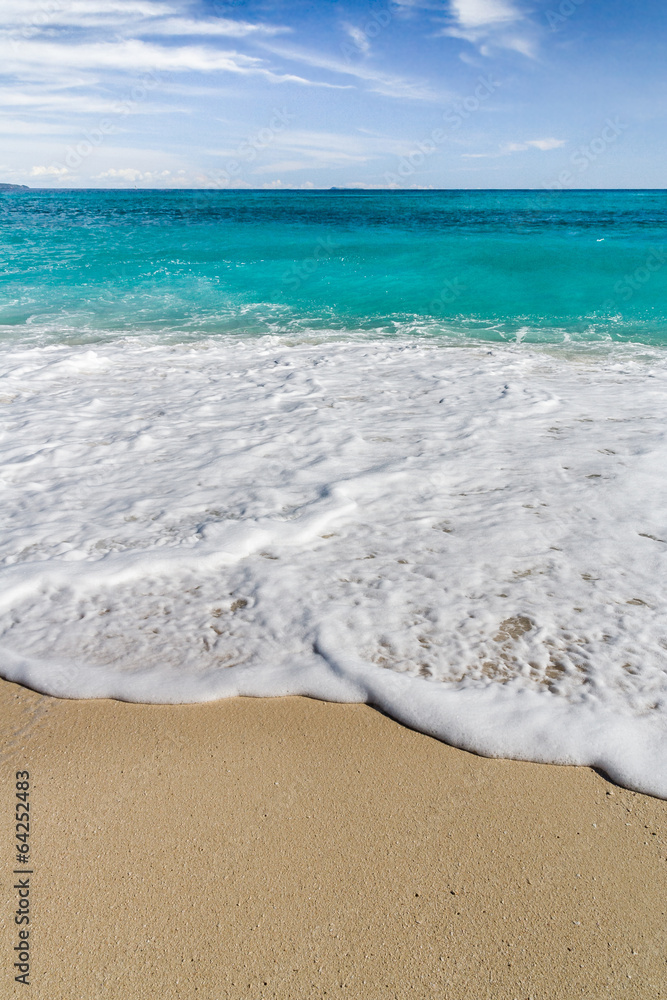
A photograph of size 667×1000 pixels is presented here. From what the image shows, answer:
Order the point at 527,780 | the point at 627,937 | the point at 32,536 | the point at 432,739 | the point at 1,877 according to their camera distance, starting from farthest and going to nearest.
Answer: the point at 32,536 → the point at 432,739 → the point at 527,780 → the point at 1,877 → the point at 627,937

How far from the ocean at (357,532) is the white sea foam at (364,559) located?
0.04ft

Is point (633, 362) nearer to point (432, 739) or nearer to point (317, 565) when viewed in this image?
point (317, 565)

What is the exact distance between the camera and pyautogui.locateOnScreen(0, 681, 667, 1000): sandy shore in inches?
66.7

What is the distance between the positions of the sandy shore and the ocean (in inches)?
6.7

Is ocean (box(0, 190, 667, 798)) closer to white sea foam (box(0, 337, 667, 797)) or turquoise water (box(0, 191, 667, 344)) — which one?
white sea foam (box(0, 337, 667, 797))

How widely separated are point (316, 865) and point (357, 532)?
210 centimetres

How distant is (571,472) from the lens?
4.57 metres

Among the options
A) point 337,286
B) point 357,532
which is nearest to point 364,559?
point 357,532

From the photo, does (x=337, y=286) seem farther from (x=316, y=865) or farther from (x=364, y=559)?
(x=316, y=865)

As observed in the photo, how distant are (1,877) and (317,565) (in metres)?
1.99

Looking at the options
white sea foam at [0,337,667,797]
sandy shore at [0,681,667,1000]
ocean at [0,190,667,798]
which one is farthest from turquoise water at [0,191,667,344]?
sandy shore at [0,681,667,1000]

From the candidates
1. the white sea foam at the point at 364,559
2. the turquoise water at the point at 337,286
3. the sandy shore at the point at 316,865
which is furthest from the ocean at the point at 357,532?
the turquoise water at the point at 337,286

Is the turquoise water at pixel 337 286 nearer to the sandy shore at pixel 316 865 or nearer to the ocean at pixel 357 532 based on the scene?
the ocean at pixel 357 532

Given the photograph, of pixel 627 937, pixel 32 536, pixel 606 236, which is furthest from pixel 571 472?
pixel 606 236
